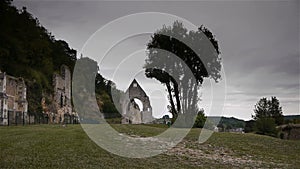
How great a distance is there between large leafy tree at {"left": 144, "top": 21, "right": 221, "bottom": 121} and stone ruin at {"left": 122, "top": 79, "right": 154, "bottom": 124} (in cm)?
2118

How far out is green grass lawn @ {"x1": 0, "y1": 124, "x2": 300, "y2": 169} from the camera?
1410cm

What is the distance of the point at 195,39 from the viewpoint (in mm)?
42844

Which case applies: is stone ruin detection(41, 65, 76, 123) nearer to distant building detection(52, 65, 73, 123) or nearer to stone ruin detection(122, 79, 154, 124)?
distant building detection(52, 65, 73, 123)

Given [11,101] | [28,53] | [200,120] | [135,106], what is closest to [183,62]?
[200,120]

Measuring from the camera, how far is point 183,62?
140ft

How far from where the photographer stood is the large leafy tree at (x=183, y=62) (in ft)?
140

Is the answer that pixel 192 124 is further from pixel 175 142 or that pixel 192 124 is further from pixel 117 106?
pixel 117 106

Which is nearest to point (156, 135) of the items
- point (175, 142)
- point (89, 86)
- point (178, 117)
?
point (175, 142)

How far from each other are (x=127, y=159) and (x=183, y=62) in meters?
27.6

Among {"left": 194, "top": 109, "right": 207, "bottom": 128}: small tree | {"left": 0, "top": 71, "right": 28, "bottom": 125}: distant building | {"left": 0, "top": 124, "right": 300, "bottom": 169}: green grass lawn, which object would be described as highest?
{"left": 0, "top": 71, "right": 28, "bottom": 125}: distant building

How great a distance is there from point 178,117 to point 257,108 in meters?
38.8

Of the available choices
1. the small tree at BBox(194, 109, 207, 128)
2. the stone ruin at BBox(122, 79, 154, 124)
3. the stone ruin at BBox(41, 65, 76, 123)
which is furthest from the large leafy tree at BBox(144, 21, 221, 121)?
the stone ruin at BBox(122, 79, 154, 124)

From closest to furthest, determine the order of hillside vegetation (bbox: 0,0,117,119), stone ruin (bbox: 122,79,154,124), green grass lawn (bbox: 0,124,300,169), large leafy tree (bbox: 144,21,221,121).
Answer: green grass lawn (bbox: 0,124,300,169) → large leafy tree (bbox: 144,21,221,121) → hillside vegetation (bbox: 0,0,117,119) → stone ruin (bbox: 122,79,154,124)

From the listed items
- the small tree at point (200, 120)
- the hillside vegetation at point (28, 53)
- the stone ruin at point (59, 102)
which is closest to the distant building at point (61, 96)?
the stone ruin at point (59, 102)
